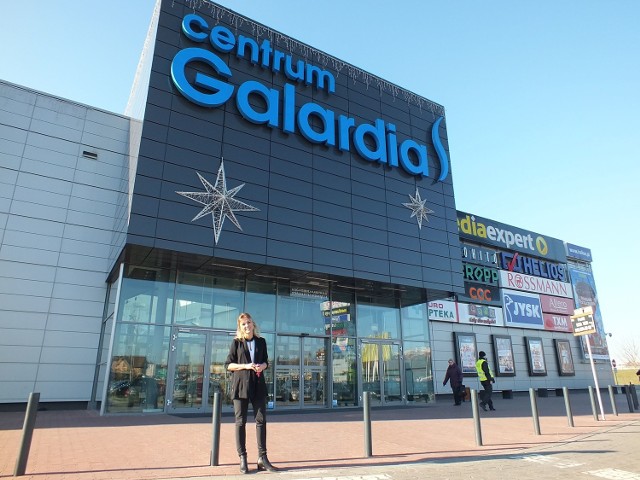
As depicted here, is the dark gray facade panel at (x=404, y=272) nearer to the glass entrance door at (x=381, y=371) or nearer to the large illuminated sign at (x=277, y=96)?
the glass entrance door at (x=381, y=371)

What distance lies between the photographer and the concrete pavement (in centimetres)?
538

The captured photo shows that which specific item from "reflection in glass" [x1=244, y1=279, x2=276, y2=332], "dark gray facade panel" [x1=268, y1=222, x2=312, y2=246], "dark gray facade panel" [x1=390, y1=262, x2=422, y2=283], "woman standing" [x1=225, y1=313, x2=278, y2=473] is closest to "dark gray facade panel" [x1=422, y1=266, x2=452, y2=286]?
"dark gray facade panel" [x1=390, y1=262, x2=422, y2=283]

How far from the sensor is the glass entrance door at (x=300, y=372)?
1455 cm

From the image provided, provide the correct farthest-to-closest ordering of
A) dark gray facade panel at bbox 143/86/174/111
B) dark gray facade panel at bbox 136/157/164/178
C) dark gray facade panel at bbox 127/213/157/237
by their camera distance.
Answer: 1. dark gray facade panel at bbox 143/86/174/111
2. dark gray facade panel at bbox 136/157/164/178
3. dark gray facade panel at bbox 127/213/157/237

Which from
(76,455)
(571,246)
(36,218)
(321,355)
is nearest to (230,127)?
(36,218)

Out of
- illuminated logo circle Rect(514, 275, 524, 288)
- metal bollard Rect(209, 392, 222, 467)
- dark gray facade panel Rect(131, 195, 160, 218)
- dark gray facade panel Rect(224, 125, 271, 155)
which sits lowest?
metal bollard Rect(209, 392, 222, 467)

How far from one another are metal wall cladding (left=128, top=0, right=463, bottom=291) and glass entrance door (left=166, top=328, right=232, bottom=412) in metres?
2.91

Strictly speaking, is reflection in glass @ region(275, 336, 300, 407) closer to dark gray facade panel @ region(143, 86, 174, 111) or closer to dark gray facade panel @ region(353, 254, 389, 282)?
dark gray facade panel @ region(353, 254, 389, 282)

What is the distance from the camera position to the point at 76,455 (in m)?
6.13

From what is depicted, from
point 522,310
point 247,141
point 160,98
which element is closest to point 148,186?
point 160,98

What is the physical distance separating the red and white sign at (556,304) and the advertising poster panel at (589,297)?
1106 mm

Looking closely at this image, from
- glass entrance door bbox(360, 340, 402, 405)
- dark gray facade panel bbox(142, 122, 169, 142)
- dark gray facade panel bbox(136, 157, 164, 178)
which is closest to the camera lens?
dark gray facade panel bbox(136, 157, 164, 178)

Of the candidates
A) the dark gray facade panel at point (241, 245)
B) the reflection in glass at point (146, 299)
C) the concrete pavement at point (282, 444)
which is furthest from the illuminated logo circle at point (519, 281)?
the reflection in glass at point (146, 299)

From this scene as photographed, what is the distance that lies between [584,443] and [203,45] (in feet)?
48.1
